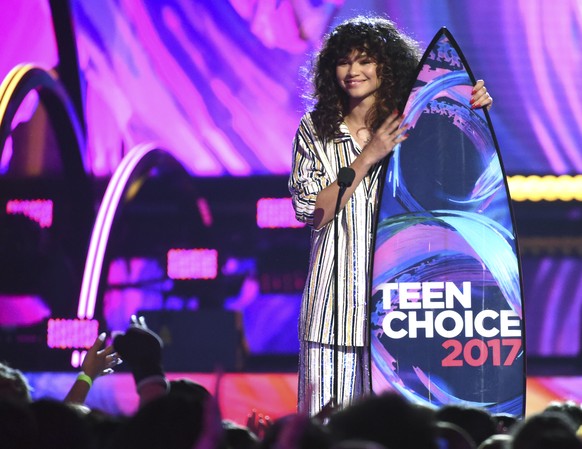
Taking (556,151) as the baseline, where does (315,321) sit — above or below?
below

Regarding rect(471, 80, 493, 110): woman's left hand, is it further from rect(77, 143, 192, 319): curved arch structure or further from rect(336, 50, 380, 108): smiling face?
rect(77, 143, 192, 319): curved arch structure

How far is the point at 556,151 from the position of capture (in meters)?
5.42

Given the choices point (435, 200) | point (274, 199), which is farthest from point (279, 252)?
point (435, 200)

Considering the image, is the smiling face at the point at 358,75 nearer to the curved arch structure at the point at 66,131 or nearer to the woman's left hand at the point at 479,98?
the woman's left hand at the point at 479,98

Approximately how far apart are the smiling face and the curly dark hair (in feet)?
0.05

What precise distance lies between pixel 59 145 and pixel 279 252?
1.35m

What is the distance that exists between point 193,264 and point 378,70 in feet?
10.0

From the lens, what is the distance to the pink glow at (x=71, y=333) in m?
5.47

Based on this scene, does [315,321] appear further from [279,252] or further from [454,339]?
[279,252]

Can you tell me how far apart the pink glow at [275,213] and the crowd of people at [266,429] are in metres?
3.45

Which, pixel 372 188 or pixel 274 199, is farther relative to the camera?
pixel 274 199

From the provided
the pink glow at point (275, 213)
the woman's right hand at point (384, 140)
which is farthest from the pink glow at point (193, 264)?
the woman's right hand at point (384, 140)

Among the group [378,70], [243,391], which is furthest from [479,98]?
[243,391]

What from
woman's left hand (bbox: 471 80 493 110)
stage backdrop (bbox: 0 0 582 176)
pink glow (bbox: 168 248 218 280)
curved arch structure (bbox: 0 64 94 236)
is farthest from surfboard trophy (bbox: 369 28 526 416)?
curved arch structure (bbox: 0 64 94 236)
